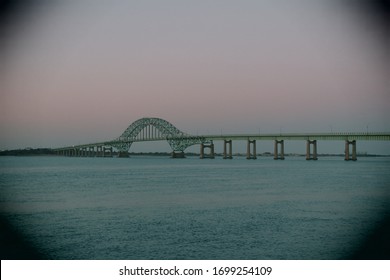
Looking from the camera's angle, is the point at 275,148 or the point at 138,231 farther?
the point at 275,148

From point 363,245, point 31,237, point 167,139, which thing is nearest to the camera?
point 363,245

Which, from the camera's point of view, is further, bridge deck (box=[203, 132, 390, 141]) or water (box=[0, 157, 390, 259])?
bridge deck (box=[203, 132, 390, 141])

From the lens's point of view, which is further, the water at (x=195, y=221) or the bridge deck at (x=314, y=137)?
the bridge deck at (x=314, y=137)

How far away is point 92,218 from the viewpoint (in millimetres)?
22188

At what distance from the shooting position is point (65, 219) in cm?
2206

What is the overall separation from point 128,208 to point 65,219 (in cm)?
398

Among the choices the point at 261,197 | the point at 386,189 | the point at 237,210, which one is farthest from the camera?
the point at 386,189

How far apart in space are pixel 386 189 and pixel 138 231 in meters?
22.1

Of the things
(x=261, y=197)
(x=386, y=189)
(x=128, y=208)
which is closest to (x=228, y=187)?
(x=261, y=197)

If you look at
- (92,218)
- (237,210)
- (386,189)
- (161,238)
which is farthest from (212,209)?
(386,189)

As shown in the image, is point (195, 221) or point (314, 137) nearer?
point (195, 221)

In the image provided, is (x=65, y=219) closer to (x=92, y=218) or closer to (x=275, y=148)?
(x=92, y=218)
